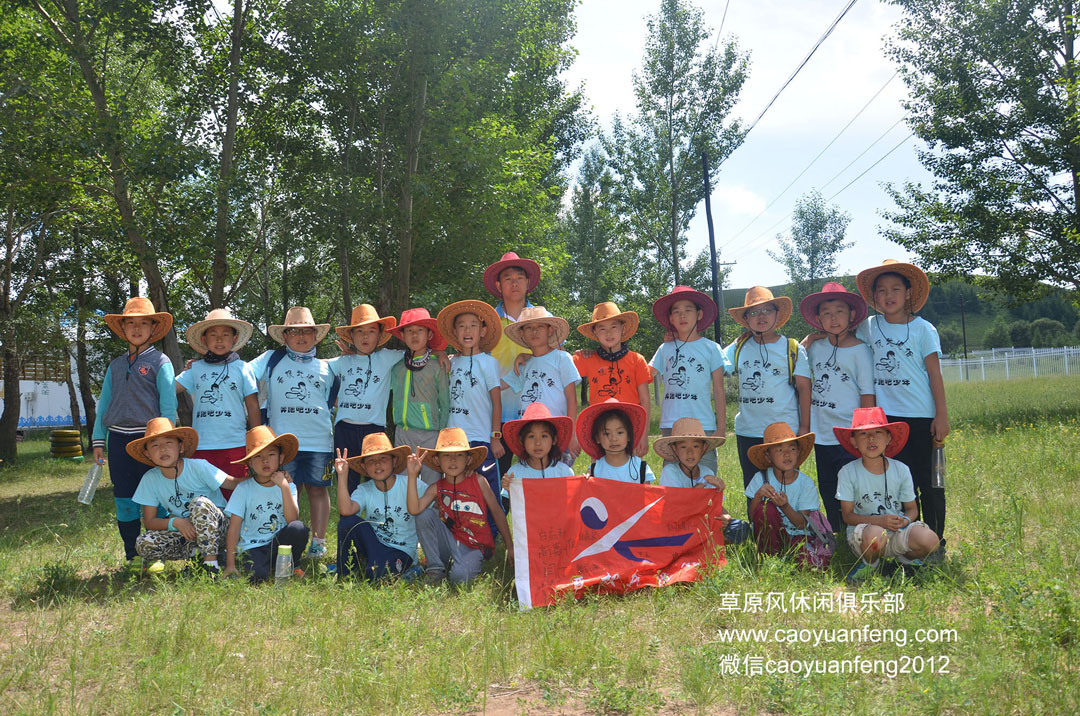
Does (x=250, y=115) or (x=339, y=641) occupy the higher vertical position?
(x=250, y=115)

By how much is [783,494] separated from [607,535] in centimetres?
136

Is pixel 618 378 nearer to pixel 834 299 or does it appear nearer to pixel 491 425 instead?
pixel 491 425

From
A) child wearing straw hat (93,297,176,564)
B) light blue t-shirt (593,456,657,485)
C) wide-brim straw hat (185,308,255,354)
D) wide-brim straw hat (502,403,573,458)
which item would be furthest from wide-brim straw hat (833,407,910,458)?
child wearing straw hat (93,297,176,564)

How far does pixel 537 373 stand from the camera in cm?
628

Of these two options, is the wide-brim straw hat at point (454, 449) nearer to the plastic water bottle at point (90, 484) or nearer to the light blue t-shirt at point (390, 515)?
the light blue t-shirt at point (390, 515)

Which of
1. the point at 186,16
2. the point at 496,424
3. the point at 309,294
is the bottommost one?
the point at 496,424

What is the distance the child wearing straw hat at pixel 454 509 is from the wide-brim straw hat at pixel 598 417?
0.81m

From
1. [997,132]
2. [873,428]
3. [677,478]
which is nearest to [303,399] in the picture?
[677,478]

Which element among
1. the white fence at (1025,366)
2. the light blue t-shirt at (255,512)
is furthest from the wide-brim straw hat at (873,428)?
the white fence at (1025,366)

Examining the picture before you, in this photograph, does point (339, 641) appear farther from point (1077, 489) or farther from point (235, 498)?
point (1077, 489)

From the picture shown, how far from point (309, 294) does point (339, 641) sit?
2348cm

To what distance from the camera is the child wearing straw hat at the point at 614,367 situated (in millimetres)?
6289

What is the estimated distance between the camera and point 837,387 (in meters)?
5.89

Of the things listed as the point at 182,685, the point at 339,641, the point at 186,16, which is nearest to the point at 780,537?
the point at 339,641
